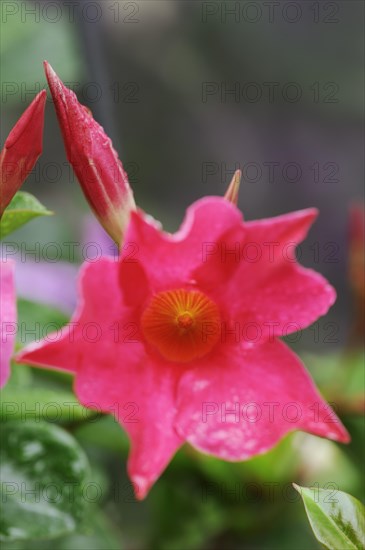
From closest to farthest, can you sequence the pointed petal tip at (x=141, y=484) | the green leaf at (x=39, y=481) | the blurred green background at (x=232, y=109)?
the pointed petal tip at (x=141, y=484), the green leaf at (x=39, y=481), the blurred green background at (x=232, y=109)

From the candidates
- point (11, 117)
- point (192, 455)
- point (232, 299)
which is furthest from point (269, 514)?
point (11, 117)

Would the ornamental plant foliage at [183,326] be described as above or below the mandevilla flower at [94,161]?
below

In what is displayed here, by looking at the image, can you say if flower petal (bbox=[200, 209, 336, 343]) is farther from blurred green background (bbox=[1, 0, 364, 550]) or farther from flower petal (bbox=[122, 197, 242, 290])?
blurred green background (bbox=[1, 0, 364, 550])

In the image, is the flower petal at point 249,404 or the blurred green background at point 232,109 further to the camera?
the blurred green background at point 232,109

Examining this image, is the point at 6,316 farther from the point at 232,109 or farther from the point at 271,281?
the point at 232,109

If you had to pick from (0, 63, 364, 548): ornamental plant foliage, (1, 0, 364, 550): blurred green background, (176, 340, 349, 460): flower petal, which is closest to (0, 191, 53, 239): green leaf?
(0, 63, 364, 548): ornamental plant foliage

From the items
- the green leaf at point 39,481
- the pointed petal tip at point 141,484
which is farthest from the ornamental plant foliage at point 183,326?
the green leaf at point 39,481

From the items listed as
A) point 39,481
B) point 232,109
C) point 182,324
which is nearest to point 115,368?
point 182,324

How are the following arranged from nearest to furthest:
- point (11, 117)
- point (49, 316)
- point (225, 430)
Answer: point (225, 430), point (49, 316), point (11, 117)

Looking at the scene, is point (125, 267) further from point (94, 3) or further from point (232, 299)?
point (94, 3)

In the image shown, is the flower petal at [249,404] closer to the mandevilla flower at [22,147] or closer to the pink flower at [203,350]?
the pink flower at [203,350]
